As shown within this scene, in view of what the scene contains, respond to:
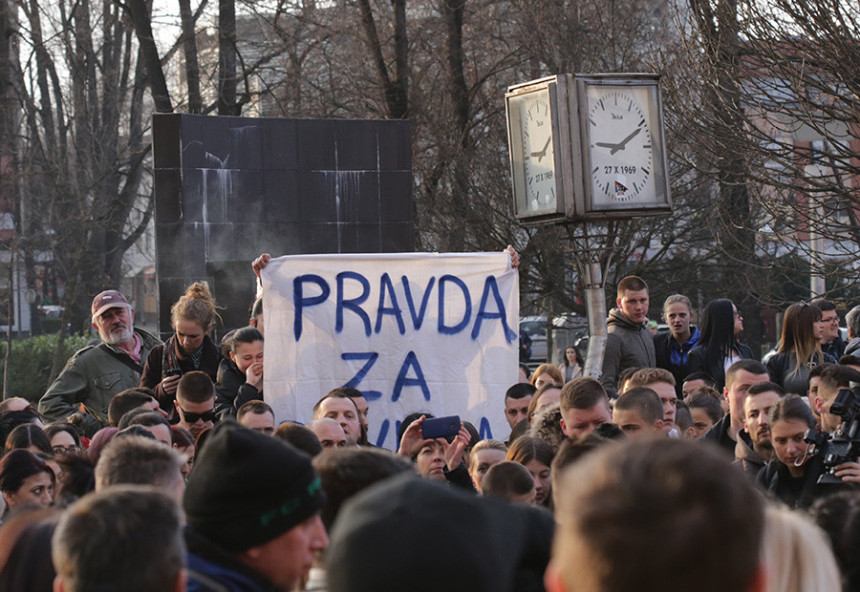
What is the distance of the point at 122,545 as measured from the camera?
230cm

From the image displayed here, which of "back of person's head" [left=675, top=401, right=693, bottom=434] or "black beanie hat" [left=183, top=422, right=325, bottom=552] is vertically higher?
"black beanie hat" [left=183, top=422, right=325, bottom=552]

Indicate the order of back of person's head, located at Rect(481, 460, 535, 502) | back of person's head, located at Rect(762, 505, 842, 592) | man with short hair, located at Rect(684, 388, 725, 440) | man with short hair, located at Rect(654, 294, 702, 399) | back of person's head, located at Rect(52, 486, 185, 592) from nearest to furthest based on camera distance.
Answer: back of person's head, located at Rect(762, 505, 842, 592) < back of person's head, located at Rect(52, 486, 185, 592) < back of person's head, located at Rect(481, 460, 535, 502) < man with short hair, located at Rect(684, 388, 725, 440) < man with short hair, located at Rect(654, 294, 702, 399)

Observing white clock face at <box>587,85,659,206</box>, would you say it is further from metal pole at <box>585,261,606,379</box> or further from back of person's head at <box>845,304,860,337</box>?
back of person's head at <box>845,304,860,337</box>

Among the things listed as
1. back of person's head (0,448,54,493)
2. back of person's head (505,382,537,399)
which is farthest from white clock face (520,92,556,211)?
back of person's head (0,448,54,493)

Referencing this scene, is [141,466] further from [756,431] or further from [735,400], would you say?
[735,400]

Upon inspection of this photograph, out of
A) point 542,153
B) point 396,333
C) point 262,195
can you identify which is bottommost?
point 396,333

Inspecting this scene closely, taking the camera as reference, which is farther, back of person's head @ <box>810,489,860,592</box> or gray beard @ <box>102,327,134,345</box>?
gray beard @ <box>102,327,134,345</box>

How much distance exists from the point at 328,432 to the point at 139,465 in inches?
81.1

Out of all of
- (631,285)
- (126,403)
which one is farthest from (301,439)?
(631,285)

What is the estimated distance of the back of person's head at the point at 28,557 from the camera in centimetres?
275

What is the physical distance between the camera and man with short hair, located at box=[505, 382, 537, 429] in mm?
7297

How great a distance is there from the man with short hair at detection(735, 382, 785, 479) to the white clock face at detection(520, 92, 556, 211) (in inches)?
98.0

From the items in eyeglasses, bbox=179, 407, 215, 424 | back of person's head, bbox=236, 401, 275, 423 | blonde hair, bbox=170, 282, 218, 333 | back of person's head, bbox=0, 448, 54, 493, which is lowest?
back of person's head, bbox=0, 448, 54, 493

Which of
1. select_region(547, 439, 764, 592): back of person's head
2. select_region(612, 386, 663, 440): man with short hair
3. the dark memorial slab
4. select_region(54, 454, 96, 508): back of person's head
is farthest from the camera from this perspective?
the dark memorial slab
